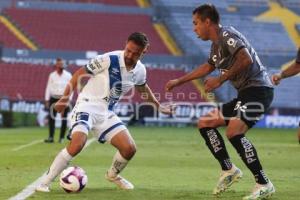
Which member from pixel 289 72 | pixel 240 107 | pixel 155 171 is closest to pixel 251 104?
pixel 240 107

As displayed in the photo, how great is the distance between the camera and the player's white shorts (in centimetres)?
896

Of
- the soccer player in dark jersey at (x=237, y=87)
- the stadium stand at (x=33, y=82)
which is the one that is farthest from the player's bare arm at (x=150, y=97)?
the stadium stand at (x=33, y=82)

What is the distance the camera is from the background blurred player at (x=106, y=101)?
8703mm

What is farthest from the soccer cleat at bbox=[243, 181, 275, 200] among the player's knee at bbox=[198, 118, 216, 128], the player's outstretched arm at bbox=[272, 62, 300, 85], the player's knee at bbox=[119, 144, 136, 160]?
the player's knee at bbox=[119, 144, 136, 160]

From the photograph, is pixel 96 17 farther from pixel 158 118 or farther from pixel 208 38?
pixel 208 38

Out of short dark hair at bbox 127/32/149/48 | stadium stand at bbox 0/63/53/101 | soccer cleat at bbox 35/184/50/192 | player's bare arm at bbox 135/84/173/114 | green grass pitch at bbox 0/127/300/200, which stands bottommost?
stadium stand at bbox 0/63/53/101

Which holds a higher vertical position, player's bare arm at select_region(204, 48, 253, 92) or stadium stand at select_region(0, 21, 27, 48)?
player's bare arm at select_region(204, 48, 253, 92)

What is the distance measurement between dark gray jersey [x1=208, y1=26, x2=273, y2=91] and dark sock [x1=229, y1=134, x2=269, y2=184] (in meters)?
0.61

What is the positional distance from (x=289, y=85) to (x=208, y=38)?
32806 millimetres

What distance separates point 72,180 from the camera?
8.64 metres

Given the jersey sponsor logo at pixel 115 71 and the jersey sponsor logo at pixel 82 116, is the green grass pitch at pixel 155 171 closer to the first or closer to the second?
the jersey sponsor logo at pixel 82 116

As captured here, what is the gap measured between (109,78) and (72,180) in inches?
52.2

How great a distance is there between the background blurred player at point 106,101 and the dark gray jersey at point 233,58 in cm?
93

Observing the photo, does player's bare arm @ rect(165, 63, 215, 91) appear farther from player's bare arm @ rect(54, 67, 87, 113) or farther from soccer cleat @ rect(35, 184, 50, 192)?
soccer cleat @ rect(35, 184, 50, 192)
